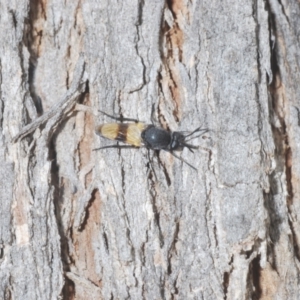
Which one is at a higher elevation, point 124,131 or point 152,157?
point 124,131

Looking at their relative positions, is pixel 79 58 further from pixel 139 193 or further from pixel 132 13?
pixel 139 193

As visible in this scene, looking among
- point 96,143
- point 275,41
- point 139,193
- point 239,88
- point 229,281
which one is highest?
point 275,41

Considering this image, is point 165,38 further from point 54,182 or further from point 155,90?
point 54,182

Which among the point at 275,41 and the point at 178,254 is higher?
the point at 275,41

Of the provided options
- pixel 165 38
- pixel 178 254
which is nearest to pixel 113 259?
pixel 178 254
